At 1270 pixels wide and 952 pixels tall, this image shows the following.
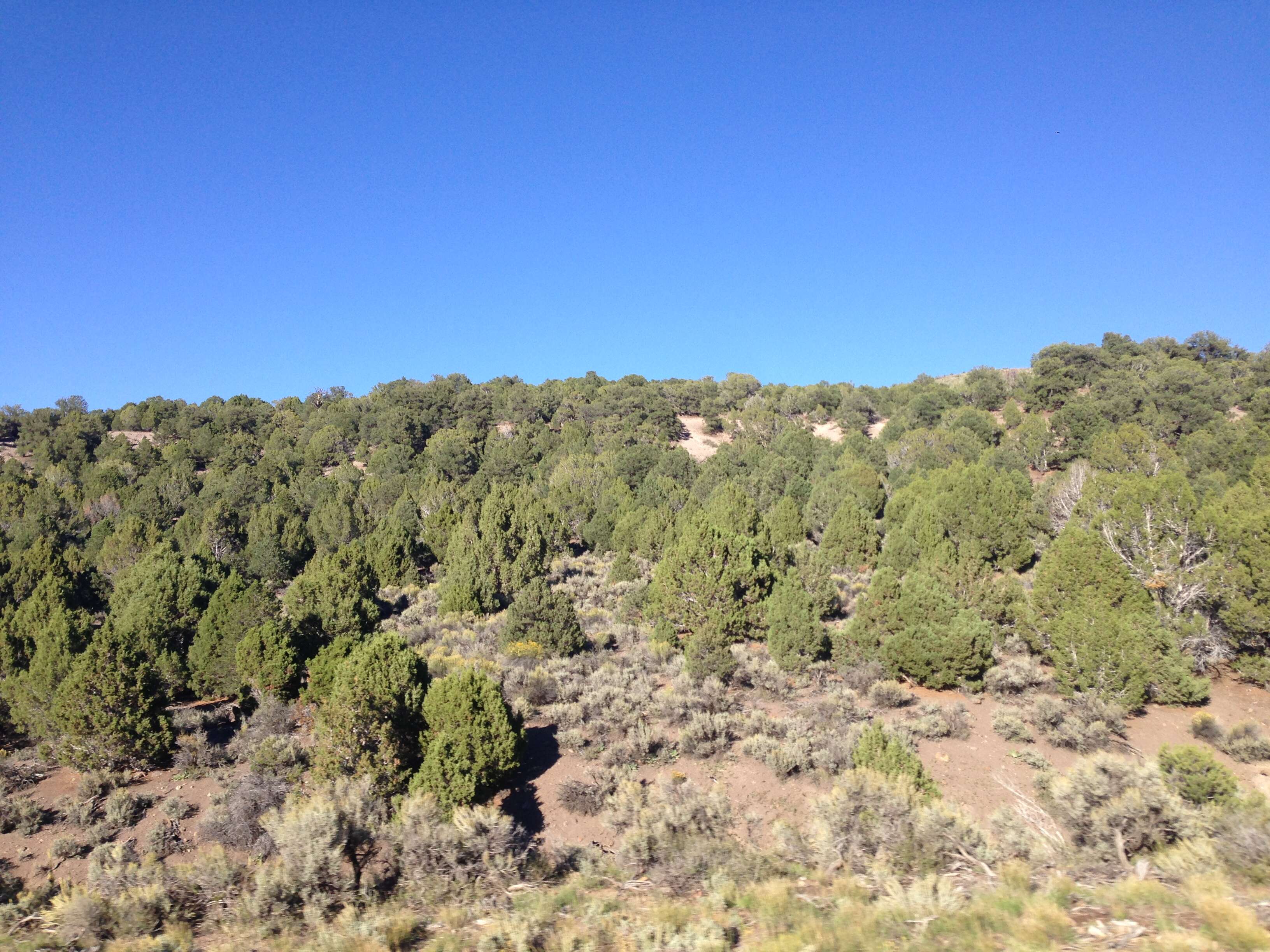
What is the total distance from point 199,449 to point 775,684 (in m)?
68.0

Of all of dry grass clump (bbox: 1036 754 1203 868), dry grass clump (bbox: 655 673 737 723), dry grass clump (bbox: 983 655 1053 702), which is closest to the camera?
dry grass clump (bbox: 1036 754 1203 868)

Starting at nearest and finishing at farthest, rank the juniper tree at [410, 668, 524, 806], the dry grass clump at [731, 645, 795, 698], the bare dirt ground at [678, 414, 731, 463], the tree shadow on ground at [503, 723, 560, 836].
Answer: the juniper tree at [410, 668, 524, 806], the tree shadow on ground at [503, 723, 560, 836], the dry grass clump at [731, 645, 795, 698], the bare dirt ground at [678, 414, 731, 463]

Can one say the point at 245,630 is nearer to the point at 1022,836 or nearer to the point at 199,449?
the point at 1022,836

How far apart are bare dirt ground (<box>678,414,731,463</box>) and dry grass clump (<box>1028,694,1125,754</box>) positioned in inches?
2071

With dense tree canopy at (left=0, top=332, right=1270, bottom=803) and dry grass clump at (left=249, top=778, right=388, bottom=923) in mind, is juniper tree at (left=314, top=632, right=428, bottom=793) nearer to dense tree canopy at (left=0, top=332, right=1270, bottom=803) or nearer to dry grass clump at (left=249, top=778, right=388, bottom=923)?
dense tree canopy at (left=0, top=332, right=1270, bottom=803)

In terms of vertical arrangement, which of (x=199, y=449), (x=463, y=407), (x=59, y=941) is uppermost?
(x=463, y=407)

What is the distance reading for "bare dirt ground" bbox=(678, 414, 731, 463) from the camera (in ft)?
241

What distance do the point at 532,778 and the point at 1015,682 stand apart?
12.4m

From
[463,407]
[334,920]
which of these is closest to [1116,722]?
[334,920]

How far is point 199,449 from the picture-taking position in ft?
221

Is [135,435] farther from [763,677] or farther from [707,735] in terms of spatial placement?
[707,735]

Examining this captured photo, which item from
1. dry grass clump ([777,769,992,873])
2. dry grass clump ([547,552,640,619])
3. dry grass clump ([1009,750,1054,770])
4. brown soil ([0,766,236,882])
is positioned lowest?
brown soil ([0,766,236,882])

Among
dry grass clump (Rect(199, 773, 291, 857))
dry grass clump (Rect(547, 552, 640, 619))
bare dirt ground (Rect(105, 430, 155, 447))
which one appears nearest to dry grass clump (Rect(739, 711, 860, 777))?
dry grass clump (Rect(199, 773, 291, 857))

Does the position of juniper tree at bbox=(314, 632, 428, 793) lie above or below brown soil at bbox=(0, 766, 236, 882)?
above
